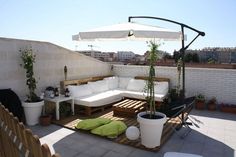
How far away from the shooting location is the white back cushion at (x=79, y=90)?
21.2 feet

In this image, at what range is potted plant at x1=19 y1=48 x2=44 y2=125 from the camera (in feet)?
17.6

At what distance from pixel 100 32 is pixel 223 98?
4.74 meters

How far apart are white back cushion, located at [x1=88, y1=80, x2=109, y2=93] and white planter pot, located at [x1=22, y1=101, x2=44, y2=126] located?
2.08 m

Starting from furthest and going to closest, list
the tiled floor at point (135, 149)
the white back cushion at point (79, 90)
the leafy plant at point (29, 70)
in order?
the white back cushion at point (79, 90)
the leafy plant at point (29, 70)
the tiled floor at point (135, 149)

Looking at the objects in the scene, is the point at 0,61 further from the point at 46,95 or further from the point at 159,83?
the point at 159,83

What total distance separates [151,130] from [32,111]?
9.70 feet

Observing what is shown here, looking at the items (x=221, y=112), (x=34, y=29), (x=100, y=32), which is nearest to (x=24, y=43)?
(x=100, y=32)

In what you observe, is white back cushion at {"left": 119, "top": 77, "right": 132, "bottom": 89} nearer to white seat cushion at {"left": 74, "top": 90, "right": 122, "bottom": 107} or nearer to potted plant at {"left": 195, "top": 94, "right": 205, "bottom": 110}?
white seat cushion at {"left": 74, "top": 90, "right": 122, "bottom": 107}

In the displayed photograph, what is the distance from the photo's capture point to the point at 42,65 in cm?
626

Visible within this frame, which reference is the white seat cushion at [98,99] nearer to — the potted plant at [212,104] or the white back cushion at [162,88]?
the white back cushion at [162,88]

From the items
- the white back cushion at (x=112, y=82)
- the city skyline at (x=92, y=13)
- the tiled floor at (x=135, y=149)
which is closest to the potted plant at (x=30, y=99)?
the tiled floor at (x=135, y=149)

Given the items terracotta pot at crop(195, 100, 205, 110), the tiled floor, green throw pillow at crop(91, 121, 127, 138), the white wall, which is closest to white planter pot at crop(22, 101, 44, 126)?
the tiled floor

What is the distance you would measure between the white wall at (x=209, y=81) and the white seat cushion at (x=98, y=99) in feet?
7.43

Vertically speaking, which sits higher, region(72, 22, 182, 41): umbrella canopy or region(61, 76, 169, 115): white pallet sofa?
region(72, 22, 182, 41): umbrella canopy
